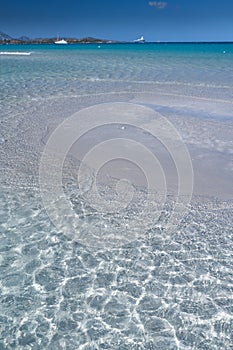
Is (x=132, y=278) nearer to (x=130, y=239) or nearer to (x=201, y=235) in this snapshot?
(x=130, y=239)

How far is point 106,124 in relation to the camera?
41.0 ft

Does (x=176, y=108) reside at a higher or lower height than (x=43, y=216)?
higher

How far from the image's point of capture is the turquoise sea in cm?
444

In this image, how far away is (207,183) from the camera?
8.16 meters

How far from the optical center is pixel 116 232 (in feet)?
20.9

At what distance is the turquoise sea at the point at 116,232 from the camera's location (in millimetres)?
4438

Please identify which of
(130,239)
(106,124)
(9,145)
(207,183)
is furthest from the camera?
(106,124)

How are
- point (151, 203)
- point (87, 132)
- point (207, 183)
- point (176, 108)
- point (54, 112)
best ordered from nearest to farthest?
point (151, 203) < point (207, 183) < point (87, 132) < point (54, 112) < point (176, 108)

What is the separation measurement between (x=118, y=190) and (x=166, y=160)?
211cm

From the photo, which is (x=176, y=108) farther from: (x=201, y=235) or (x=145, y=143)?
(x=201, y=235)

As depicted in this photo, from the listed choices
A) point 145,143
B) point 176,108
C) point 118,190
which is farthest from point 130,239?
point 176,108

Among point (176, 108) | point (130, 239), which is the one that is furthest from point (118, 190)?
point (176, 108)

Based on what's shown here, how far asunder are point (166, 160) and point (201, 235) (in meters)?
3.35

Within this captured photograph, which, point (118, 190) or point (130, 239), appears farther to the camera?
point (118, 190)
